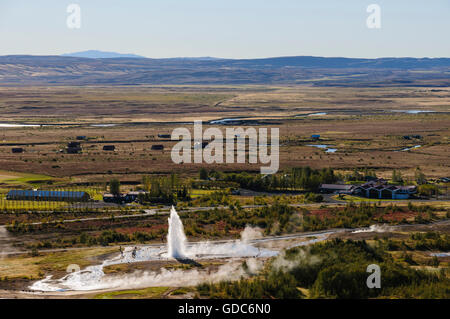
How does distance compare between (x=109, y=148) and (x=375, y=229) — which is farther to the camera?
(x=109, y=148)

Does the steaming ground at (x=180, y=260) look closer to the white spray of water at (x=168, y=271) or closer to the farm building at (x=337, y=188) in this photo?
the white spray of water at (x=168, y=271)

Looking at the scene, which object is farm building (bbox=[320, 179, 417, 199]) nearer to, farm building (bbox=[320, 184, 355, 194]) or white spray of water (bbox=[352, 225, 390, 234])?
farm building (bbox=[320, 184, 355, 194])

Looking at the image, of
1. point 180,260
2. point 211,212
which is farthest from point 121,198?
point 180,260

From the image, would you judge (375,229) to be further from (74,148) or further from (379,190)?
(74,148)

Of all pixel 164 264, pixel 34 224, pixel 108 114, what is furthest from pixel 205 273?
pixel 108 114

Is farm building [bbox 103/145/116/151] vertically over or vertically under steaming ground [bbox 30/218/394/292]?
over

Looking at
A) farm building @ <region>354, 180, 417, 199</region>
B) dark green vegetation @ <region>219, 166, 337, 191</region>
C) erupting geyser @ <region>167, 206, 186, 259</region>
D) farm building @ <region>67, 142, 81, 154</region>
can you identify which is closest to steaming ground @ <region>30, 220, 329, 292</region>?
erupting geyser @ <region>167, 206, 186, 259</region>
